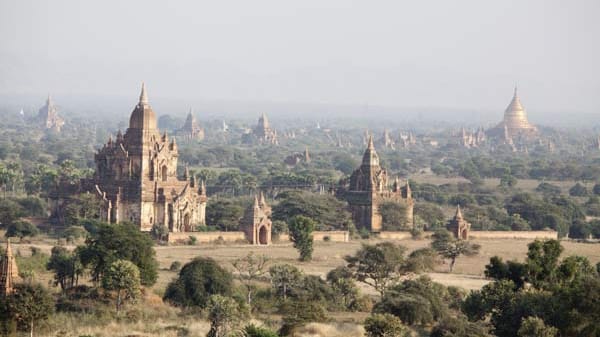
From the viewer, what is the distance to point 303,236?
64688 millimetres

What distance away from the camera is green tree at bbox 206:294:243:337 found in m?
40.2

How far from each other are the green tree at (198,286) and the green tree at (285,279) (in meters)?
2.31

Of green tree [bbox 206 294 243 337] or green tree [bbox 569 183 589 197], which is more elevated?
green tree [bbox 206 294 243 337]

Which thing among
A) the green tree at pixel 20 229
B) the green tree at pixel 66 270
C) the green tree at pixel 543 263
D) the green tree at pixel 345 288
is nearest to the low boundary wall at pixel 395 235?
the green tree at pixel 20 229

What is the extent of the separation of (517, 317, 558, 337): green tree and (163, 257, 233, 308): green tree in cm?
1224

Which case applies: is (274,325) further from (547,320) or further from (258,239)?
(258,239)

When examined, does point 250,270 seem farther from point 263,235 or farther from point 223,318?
point 263,235

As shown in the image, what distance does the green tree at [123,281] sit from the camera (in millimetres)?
45969

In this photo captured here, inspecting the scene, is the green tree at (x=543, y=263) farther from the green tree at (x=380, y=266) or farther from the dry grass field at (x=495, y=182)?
the dry grass field at (x=495, y=182)

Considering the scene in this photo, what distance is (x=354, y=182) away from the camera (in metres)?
81.6

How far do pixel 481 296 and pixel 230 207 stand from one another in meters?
33.1

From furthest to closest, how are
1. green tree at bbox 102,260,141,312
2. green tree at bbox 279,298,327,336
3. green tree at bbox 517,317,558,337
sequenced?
green tree at bbox 102,260,141,312 → green tree at bbox 279,298,327,336 → green tree at bbox 517,317,558,337

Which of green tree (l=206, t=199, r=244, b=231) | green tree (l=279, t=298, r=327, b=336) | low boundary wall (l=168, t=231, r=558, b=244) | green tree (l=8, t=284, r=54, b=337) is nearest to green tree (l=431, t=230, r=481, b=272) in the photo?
low boundary wall (l=168, t=231, r=558, b=244)

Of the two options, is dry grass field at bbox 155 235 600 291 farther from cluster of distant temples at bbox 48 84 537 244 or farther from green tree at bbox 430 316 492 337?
green tree at bbox 430 316 492 337
